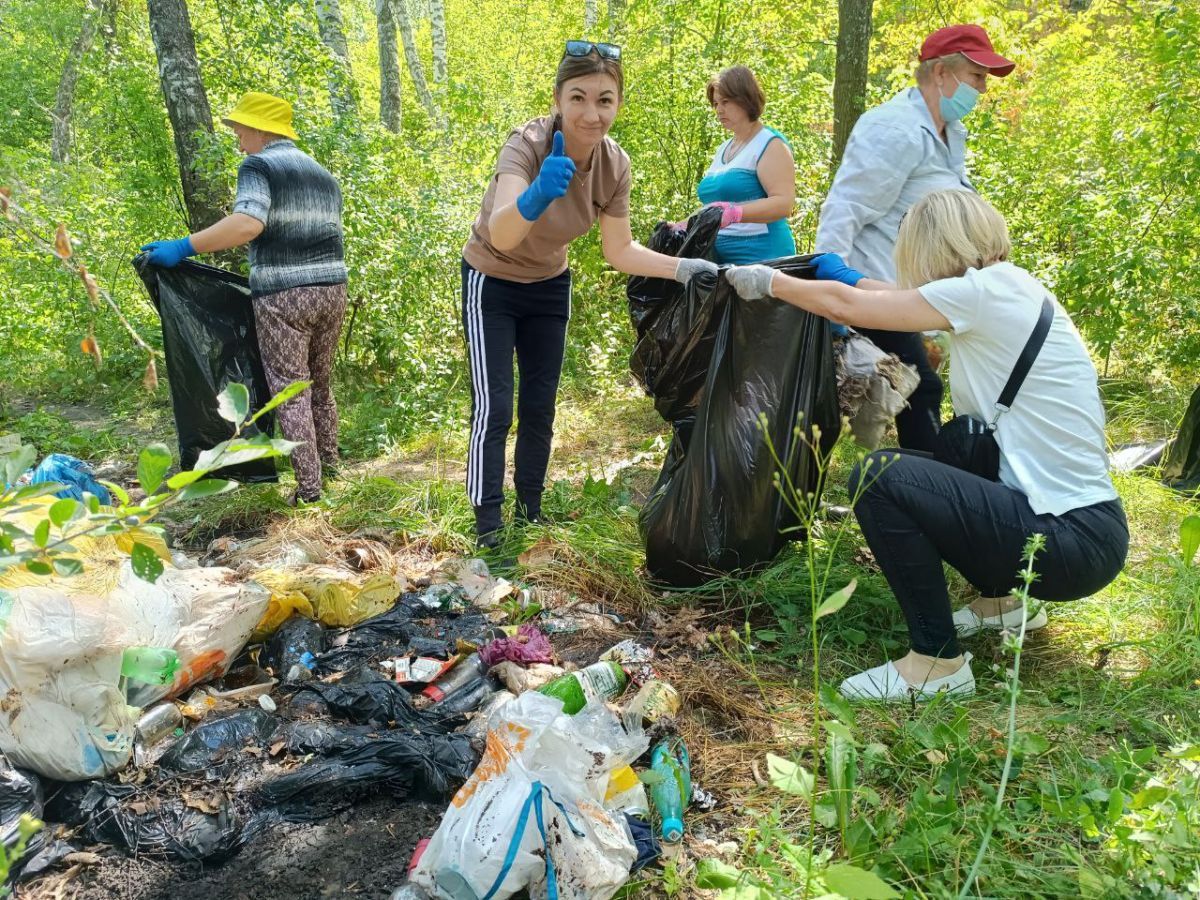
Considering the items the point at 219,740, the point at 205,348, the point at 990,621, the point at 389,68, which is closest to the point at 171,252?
the point at 205,348

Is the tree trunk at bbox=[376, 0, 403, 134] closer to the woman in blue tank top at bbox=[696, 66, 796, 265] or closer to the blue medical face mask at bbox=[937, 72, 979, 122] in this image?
the woman in blue tank top at bbox=[696, 66, 796, 265]

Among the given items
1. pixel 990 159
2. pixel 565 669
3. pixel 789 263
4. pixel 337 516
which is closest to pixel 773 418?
pixel 789 263

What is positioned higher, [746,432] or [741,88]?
[741,88]

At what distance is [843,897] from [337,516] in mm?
2598

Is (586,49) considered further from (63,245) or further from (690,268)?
(63,245)

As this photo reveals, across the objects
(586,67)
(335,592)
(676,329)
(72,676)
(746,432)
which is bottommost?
(335,592)

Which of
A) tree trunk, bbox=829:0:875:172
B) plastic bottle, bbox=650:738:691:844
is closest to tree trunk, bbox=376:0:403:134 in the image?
tree trunk, bbox=829:0:875:172

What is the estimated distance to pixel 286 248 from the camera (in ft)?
11.0

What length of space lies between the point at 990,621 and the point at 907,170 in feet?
4.77

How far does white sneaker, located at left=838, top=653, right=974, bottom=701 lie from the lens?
6.77ft

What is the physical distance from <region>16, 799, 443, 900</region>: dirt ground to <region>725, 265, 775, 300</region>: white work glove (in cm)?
159

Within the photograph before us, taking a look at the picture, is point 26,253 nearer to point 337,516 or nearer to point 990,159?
point 337,516

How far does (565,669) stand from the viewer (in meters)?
2.32

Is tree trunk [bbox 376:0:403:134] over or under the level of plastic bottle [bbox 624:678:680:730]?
over
